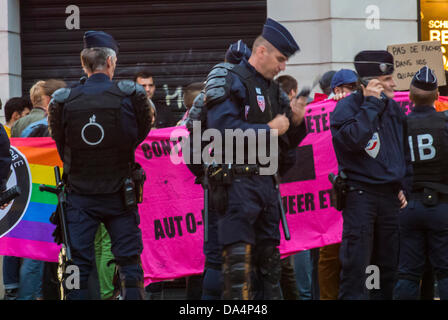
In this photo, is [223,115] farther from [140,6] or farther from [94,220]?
[140,6]

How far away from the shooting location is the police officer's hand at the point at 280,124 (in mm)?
5180

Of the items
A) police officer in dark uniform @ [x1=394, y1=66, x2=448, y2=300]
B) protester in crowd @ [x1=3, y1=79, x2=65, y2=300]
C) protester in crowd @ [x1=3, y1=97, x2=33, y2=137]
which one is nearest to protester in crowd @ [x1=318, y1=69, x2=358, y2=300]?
police officer in dark uniform @ [x1=394, y1=66, x2=448, y2=300]

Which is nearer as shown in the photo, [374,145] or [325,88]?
[374,145]

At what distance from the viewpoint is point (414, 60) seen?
8.63 meters

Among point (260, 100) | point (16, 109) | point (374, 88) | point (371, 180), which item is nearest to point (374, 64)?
point (374, 88)

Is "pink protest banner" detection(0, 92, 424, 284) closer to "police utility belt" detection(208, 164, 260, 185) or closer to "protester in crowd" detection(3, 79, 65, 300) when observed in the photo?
"protester in crowd" detection(3, 79, 65, 300)

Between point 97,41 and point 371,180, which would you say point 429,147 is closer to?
point 371,180

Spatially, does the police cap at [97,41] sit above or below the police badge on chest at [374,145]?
above

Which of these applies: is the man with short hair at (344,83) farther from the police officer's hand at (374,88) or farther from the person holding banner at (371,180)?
the police officer's hand at (374,88)

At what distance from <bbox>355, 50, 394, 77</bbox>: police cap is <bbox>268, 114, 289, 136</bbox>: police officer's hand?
1.26m

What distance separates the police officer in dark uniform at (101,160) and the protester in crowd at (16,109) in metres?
2.61

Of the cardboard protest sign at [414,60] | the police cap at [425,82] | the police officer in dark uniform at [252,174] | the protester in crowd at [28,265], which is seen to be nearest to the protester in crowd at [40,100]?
the protester in crowd at [28,265]

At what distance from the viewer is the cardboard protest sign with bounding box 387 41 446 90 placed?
336 inches

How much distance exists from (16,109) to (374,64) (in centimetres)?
402
